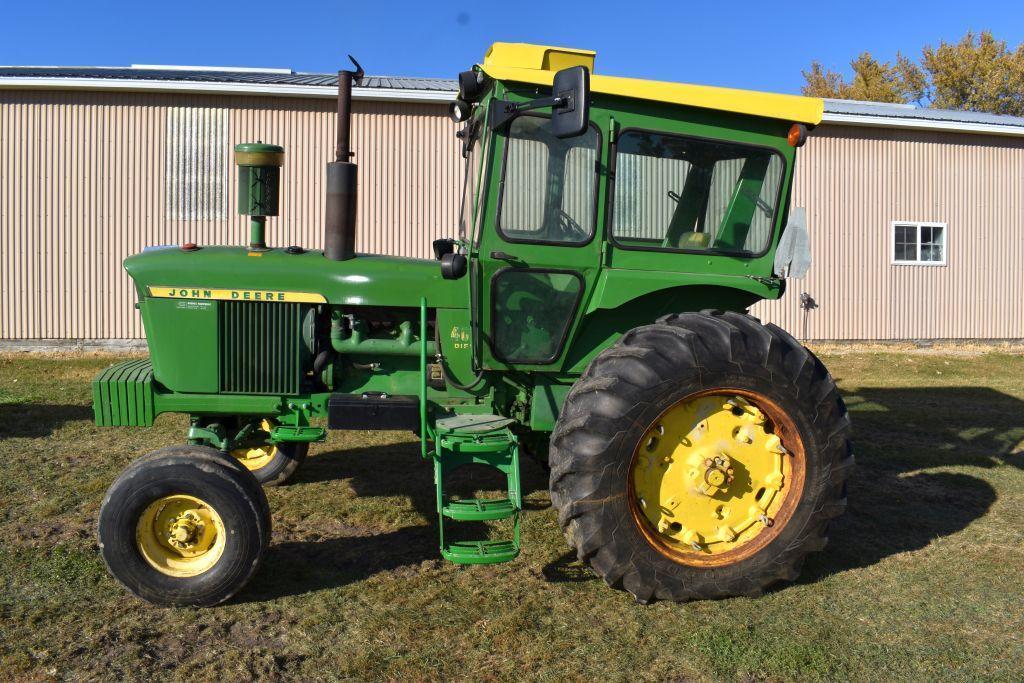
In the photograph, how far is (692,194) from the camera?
463cm

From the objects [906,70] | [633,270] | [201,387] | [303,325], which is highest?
[906,70]

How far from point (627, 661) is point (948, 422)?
6.35 m

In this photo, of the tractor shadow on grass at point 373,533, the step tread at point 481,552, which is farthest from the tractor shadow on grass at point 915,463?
the tractor shadow on grass at point 373,533

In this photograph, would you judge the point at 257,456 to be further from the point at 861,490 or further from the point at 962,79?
the point at 962,79

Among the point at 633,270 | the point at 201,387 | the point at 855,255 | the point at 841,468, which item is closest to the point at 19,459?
the point at 201,387

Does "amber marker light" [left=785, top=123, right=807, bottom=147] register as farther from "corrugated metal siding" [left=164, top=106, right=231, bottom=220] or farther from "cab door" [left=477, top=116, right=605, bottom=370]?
"corrugated metal siding" [left=164, top=106, right=231, bottom=220]

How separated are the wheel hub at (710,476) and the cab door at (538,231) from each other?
848 millimetres

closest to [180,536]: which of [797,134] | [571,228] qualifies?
[571,228]

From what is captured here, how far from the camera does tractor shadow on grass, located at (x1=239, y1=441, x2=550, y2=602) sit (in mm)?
4262

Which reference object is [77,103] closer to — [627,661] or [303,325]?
[303,325]

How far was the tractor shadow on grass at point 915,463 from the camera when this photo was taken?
495cm

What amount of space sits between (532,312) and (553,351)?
9.6 inches

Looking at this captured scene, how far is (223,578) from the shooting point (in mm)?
3855

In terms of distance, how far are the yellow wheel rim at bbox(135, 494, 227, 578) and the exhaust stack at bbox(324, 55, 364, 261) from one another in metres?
1.49
